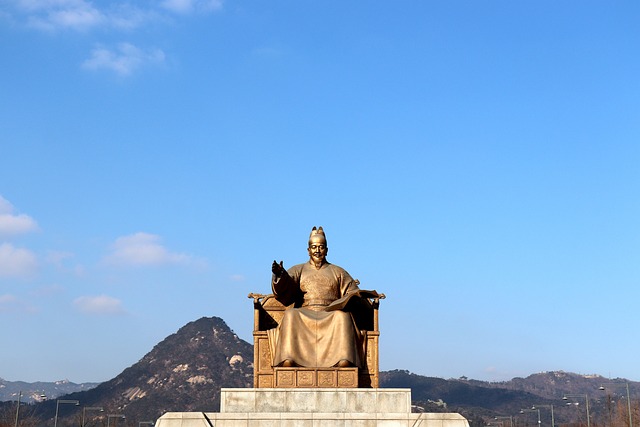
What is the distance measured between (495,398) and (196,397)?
180ft

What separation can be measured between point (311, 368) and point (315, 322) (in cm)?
97

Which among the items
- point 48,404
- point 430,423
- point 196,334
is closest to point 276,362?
point 430,423

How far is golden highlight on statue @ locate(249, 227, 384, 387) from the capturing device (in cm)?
1541

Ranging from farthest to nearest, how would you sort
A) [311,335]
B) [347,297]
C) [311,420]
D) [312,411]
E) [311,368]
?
[347,297] → [311,335] → [311,368] → [312,411] → [311,420]

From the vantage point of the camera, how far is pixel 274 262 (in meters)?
16.1

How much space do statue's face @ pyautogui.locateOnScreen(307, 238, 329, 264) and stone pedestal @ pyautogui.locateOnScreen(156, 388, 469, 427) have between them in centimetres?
348

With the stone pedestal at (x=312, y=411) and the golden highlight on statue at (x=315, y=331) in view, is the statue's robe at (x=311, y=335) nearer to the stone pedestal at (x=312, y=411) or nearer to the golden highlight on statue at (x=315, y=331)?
the golden highlight on statue at (x=315, y=331)

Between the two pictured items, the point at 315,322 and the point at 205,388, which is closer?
the point at 315,322

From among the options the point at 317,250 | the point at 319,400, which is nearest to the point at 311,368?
the point at 319,400

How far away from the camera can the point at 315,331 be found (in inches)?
627

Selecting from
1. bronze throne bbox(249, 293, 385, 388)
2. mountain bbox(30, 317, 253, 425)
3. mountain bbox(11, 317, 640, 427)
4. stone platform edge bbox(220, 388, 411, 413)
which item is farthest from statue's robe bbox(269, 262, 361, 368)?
mountain bbox(30, 317, 253, 425)

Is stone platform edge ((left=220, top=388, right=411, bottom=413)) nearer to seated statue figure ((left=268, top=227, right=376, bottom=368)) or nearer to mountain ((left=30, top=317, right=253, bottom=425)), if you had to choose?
seated statue figure ((left=268, top=227, right=376, bottom=368))

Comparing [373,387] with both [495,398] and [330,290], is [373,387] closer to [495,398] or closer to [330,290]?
[330,290]

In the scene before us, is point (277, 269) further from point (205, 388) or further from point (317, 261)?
point (205, 388)
